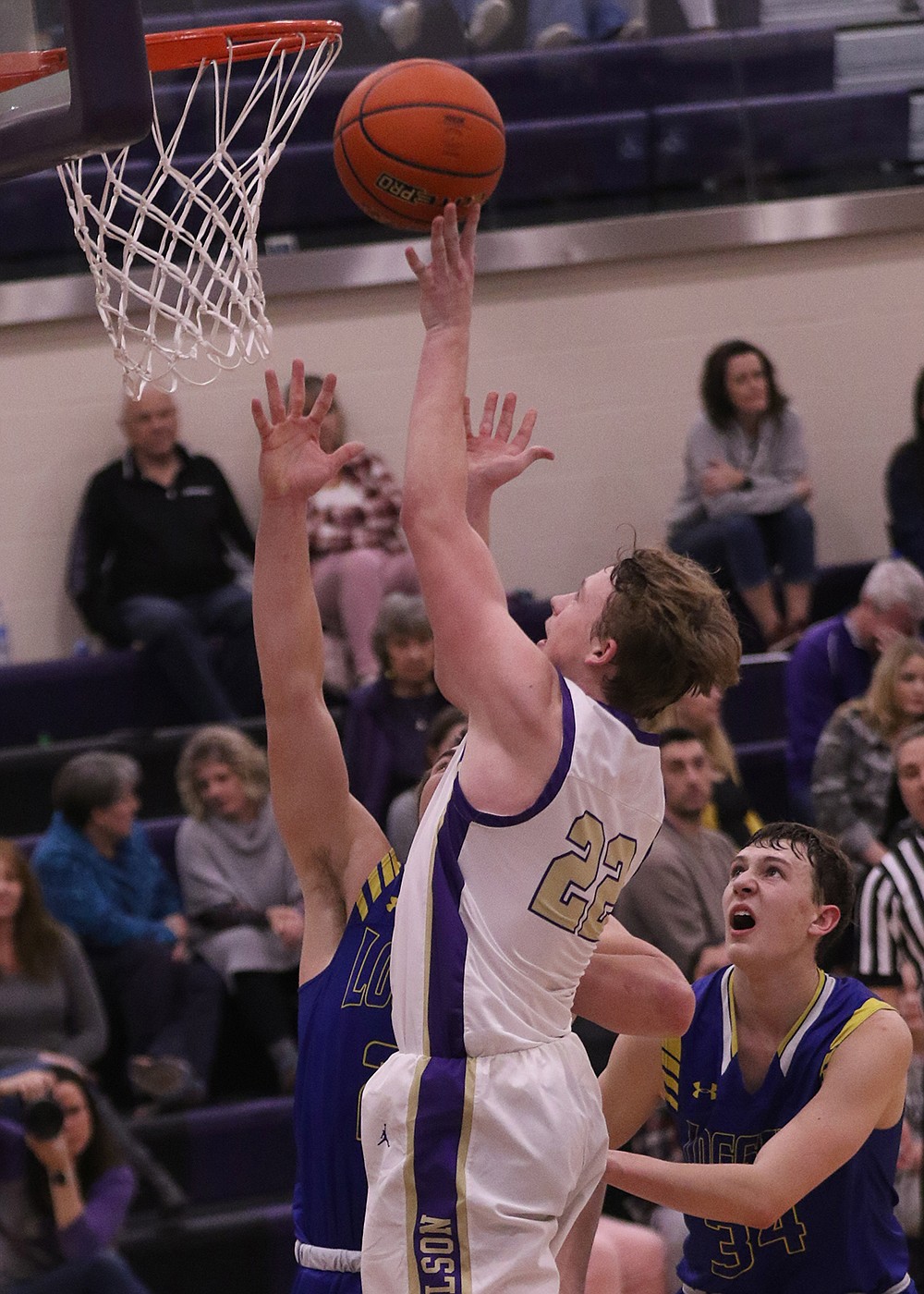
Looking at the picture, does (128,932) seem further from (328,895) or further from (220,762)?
(328,895)

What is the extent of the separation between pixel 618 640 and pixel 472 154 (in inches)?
37.7

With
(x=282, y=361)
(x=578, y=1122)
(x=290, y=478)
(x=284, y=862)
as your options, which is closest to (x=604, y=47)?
(x=282, y=361)

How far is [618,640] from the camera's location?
252cm

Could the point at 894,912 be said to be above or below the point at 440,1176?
below

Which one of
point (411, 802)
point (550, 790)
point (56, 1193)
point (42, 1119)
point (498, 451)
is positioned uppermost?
point (498, 451)

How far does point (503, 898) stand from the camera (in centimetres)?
247

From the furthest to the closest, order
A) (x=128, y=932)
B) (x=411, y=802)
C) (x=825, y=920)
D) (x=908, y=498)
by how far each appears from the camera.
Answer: (x=908, y=498) → (x=411, y=802) → (x=128, y=932) → (x=825, y=920)

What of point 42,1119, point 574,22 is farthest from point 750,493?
point 42,1119

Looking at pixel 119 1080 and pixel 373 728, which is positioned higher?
pixel 373 728

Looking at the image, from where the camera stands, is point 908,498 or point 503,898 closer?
A: point 503,898

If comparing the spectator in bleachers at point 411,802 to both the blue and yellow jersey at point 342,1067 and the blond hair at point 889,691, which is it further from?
the blue and yellow jersey at point 342,1067

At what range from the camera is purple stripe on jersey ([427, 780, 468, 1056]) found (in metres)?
2.47

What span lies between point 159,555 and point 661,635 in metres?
4.49

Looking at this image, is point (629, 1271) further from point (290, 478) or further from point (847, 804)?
point (847, 804)
